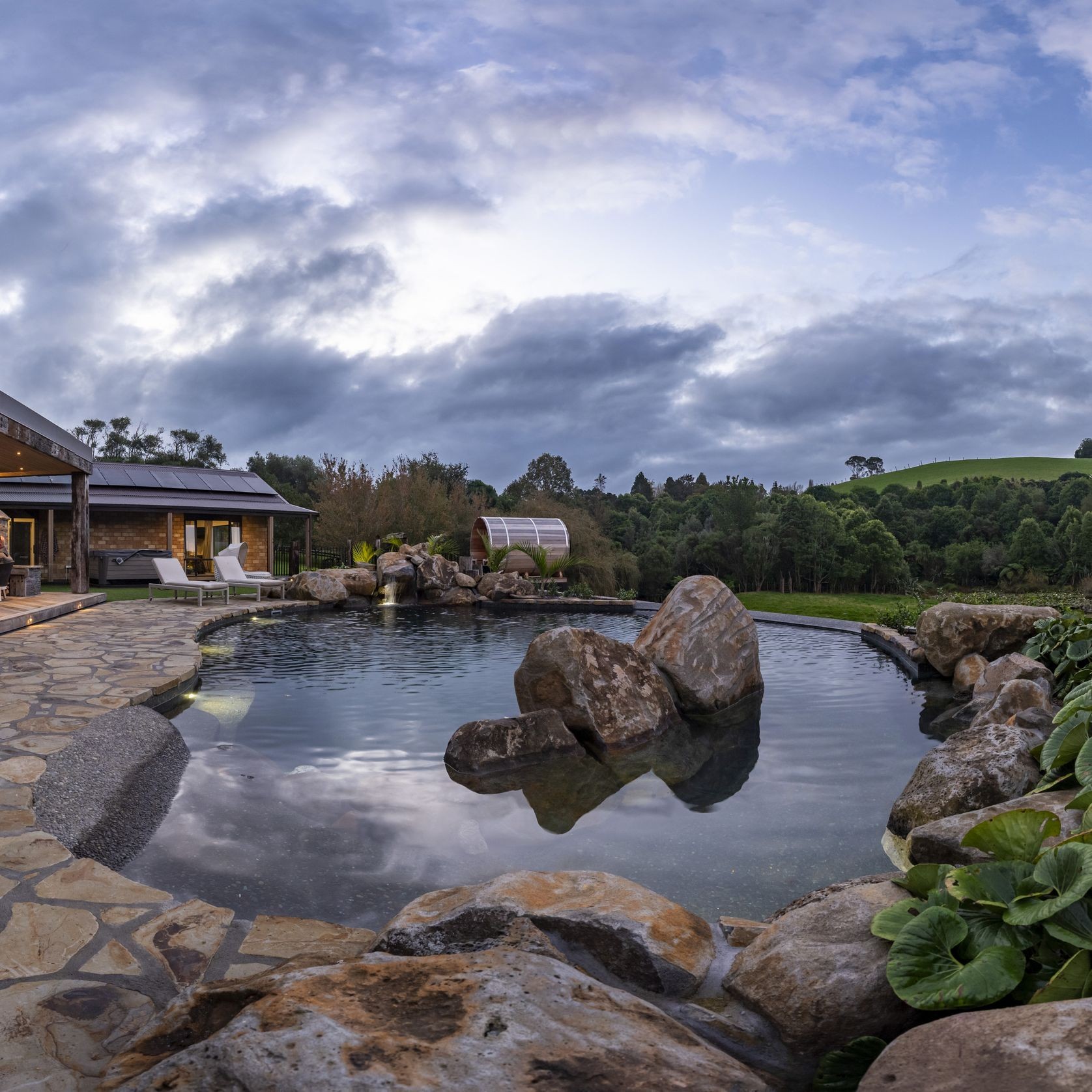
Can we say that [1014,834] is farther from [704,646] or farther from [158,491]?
[158,491]

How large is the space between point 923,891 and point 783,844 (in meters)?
2.23

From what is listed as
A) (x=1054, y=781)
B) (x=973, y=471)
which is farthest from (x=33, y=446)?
(x=973, y=471)

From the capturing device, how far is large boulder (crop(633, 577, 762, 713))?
302 inches

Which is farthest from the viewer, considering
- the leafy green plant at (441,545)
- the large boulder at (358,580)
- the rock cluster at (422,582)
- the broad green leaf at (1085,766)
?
the leafy green plant at (441,545)

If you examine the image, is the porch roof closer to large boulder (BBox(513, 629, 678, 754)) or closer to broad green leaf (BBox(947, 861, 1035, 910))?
large boulder (BBox(513, 629, 678, 754))

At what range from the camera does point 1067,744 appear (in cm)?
333

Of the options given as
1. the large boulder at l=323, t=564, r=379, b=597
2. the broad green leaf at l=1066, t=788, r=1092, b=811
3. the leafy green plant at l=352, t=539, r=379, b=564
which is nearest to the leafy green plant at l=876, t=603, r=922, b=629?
the broad green leaf at l=1066, t=788, r=1092, b=811

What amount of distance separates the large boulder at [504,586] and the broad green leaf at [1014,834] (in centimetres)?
1673

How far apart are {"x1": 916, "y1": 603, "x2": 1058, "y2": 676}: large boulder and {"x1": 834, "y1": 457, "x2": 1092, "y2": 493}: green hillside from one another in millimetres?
40349

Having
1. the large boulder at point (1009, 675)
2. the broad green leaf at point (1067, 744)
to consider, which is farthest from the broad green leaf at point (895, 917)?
the large boulder at point (1009, 675)

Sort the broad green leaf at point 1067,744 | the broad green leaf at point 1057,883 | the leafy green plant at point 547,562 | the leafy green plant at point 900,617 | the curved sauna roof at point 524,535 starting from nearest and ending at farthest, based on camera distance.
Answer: the broad green leaf at point 1057,883, the broad green leaf at point 1067,744, the leafy green plant at point 900,617, the leafy green plant at point 547,562, the curved sauna roof at point 524,535

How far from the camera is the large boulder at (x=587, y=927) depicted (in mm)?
2342

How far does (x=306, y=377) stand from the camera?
47125 mm

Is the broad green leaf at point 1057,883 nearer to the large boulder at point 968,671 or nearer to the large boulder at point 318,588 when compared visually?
the large boulder at point 968,671
